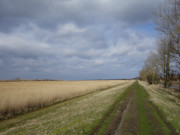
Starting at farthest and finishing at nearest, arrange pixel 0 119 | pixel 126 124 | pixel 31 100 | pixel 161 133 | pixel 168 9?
pixel 168 9
pixel 31 100
pixel 0 119
pixel 126 124
pixel 161 133

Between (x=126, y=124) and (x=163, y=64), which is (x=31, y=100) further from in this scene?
(x=163, y=64)

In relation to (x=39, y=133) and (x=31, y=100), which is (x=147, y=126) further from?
(x=31, y=100)

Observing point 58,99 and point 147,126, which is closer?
point 147,126

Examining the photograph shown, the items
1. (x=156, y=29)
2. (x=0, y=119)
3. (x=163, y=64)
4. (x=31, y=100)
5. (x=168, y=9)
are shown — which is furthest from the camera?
(x=163, y=64)

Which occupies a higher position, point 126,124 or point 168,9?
point 168,9

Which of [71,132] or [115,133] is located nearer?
[115,133]

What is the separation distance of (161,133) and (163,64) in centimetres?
3590

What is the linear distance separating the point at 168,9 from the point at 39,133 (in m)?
21.2

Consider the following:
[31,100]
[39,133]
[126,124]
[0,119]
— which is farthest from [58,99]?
[126,124]

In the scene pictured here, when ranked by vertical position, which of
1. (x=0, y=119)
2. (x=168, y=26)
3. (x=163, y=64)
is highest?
(x=168, y=26)

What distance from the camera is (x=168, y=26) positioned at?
56.6 ft

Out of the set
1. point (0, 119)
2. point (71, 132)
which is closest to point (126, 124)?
point (71, 132)

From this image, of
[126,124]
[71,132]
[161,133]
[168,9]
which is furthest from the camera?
[168,9]

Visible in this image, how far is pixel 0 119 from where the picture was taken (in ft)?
37.3
